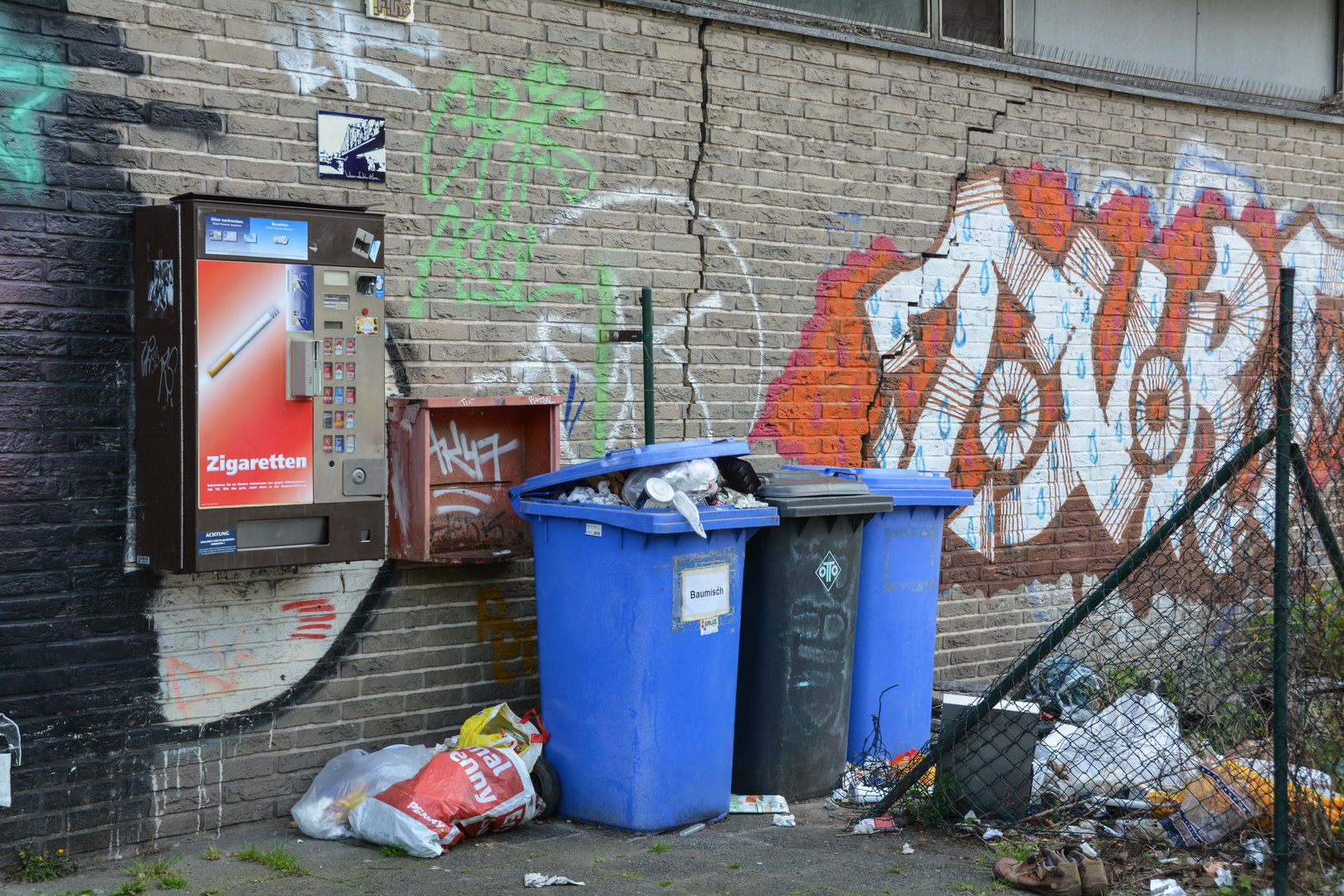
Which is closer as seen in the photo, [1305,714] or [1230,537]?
[1305,714]

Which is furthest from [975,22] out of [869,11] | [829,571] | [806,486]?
[829,571]

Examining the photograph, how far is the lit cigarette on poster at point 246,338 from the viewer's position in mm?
4207

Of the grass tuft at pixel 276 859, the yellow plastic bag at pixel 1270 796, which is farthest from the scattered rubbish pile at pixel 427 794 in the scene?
the yellow plastic bag at pixel 1270 796

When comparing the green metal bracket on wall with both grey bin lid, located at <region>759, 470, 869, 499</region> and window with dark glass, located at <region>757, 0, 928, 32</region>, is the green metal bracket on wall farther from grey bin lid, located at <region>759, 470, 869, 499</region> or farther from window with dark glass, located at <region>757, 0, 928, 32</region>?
window with dark glass, located at <region>757, 0, 928, 32</region>

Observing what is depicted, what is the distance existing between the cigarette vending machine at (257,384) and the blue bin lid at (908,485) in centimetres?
197

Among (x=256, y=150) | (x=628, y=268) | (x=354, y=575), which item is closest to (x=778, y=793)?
(x=354, y=575)

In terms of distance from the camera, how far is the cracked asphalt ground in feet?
13.3

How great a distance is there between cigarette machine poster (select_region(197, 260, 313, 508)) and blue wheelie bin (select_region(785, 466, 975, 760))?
223 centimetres

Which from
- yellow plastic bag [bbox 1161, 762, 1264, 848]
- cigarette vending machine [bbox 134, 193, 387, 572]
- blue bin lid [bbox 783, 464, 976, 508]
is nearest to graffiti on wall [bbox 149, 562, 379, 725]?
cigarette vending machine [bbox 134, 193, 387, 572]

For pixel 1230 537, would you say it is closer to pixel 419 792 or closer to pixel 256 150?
pixel 419 792

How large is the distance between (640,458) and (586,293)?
1292 mm

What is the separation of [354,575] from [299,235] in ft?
4.43

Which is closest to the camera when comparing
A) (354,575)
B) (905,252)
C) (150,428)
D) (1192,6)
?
(150,428)

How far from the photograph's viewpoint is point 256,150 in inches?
184
